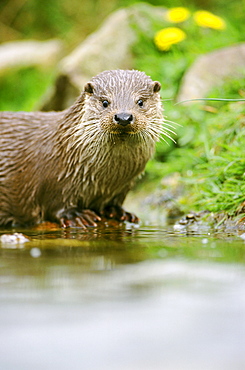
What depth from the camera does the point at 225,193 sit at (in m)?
3.34

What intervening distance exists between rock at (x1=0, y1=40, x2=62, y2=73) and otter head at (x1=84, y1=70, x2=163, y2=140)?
19.0 ft

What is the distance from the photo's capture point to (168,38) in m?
6.47

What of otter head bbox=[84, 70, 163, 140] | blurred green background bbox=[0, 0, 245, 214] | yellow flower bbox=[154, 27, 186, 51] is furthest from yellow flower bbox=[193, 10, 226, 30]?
otter head bbox=[84, 70, 163, 140]

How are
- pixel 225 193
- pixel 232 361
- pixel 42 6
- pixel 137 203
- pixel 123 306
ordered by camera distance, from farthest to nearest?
pixel 42 6, pixel 137 203, pixel 225 193, pixel 123 306, pixel 232 361

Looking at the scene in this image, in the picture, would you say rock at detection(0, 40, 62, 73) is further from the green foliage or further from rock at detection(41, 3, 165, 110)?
rock at detection(41, 3, 165, 110)

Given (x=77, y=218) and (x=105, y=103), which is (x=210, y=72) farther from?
(x=77, y=218)

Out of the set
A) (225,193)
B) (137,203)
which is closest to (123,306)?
(225,193)

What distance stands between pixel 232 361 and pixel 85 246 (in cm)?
126

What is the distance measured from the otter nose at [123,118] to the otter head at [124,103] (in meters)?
0.02

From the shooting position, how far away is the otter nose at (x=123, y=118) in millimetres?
3035

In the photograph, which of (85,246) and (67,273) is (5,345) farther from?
(85,246)

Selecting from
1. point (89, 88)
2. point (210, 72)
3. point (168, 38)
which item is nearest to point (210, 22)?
point (168, 38)

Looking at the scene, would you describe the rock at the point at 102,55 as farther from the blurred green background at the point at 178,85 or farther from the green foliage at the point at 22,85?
the green foliage at the point at 22,85

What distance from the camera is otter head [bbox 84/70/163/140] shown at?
10.4ft
